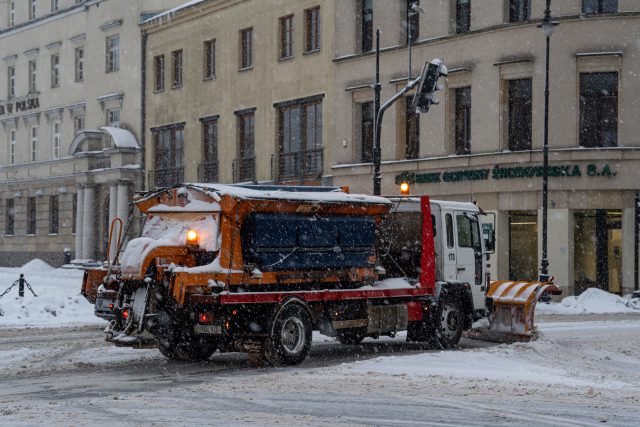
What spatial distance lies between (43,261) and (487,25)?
2921cm

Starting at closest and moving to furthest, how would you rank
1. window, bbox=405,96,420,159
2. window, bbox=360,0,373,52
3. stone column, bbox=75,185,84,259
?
window, bbox=405,96,420,159 < window, bbox=360,0,373,52 < stone column, bbox=75,185,84,259

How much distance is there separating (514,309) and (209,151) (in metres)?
28.1

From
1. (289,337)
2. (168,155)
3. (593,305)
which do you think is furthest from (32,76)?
(289,337)

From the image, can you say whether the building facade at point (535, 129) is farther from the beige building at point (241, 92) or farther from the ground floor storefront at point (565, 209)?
the beige building at point (241, 92)

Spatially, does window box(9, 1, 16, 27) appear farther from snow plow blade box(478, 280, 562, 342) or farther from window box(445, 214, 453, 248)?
window box(445, 214, 453, 248)

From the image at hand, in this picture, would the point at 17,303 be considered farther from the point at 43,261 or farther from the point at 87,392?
the point at 43,261

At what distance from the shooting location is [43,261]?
184ft

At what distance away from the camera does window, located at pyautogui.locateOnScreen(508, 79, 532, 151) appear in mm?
35000

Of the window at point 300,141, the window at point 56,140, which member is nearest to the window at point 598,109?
the window at point 300,141

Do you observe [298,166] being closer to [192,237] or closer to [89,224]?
[89,224]

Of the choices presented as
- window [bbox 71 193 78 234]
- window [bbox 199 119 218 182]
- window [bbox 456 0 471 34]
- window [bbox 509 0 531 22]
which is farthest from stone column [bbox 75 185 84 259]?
window [bbox 509 0 531 22]

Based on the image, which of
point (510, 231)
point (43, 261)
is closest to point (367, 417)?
point (510, 231)

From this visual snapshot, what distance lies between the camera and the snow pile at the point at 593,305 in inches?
1222

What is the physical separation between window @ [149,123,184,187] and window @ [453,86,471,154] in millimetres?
15493
